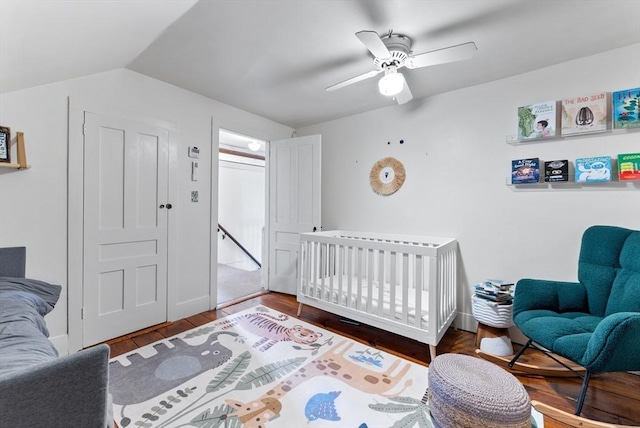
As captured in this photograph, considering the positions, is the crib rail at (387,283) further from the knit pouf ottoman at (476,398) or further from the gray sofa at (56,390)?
the gray sofa at (56,390)

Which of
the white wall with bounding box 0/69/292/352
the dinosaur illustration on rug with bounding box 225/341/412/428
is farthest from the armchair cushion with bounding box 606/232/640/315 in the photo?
the white wall with bounding box 0/69/292/352

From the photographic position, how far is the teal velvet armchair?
4.37 ft

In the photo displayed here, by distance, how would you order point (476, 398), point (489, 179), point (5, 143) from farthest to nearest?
point (489, 179) → point (5, 143) → point (476, 398)

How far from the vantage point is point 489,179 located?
96.0 inches

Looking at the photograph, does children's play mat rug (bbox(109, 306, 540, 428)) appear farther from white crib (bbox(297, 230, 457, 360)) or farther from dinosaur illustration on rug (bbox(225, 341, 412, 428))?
white crib (bbox(297, 230, 457, 360))

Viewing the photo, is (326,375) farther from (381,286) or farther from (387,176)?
(387,176)

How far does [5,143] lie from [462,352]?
3.58 metres

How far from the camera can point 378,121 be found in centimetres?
312

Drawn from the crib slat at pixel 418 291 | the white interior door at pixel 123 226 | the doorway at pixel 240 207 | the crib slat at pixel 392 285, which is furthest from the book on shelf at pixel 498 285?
the doorway at pixel 240 207

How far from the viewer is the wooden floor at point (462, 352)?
1557 mm

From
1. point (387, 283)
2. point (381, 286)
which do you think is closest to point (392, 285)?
point (381, 286)

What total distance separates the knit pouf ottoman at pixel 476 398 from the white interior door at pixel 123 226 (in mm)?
2493

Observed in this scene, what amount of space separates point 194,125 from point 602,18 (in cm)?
324

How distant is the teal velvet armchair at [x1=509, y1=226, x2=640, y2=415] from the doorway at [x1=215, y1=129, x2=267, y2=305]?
398 cm
